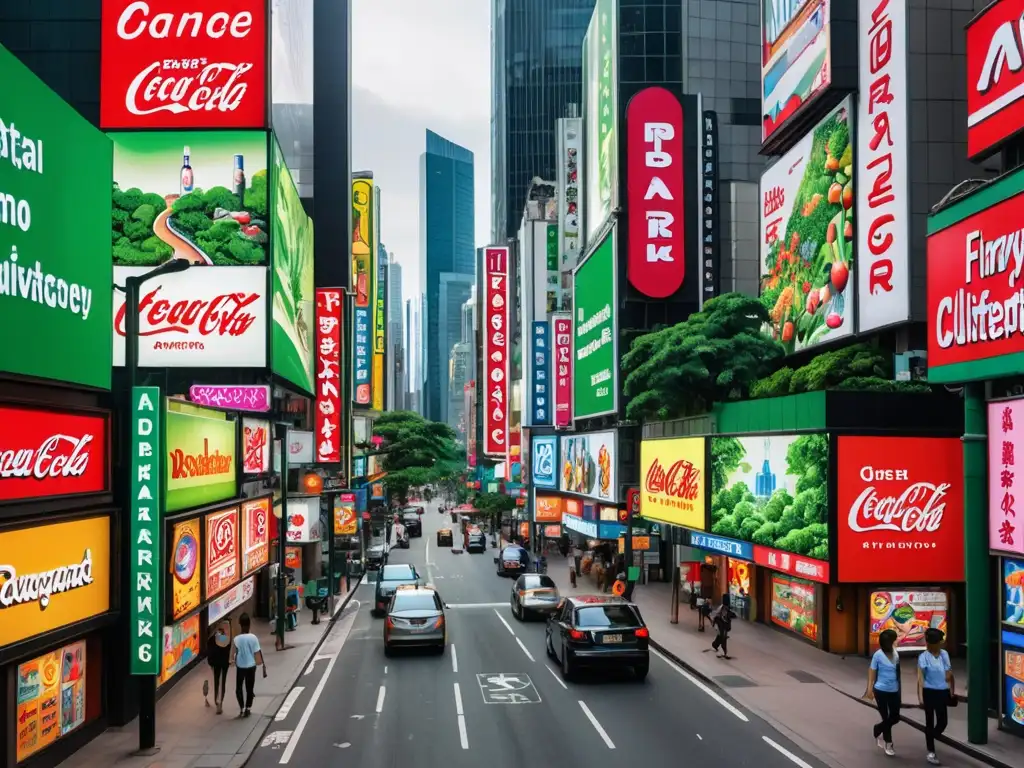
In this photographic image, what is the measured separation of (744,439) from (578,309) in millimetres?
27999

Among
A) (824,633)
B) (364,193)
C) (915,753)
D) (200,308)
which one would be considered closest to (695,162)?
(200,308)

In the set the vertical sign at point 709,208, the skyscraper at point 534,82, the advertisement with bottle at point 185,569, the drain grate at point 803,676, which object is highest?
the skyscraper at point 534,82

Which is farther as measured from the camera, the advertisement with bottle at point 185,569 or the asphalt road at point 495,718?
the advertisement with bottle at point 185,569

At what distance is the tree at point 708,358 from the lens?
37.2 meters

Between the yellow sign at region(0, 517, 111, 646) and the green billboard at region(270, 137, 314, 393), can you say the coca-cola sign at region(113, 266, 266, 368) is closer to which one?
the green billboard at region(270, 137, 314, 393)

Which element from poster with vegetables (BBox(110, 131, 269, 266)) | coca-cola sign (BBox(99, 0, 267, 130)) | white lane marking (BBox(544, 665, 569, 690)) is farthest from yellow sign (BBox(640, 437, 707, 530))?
coca-cola sign (BBox(99, 0, 267, 130))

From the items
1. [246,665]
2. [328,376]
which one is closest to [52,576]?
[246,665]

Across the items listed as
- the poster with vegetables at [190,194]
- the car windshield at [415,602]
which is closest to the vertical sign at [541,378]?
the poster with vegetables at [190,194]

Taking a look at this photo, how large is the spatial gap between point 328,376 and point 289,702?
3052 centimetres

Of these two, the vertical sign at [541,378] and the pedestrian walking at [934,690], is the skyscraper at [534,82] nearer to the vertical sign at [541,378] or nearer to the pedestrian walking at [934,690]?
the vertical sign at [541,378]

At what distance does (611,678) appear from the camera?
22094 mm

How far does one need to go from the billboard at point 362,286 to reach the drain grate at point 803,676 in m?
52.2

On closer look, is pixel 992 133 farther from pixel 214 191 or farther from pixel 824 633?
pixel 214 191

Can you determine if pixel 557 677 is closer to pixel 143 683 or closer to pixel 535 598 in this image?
pixel 143 683
